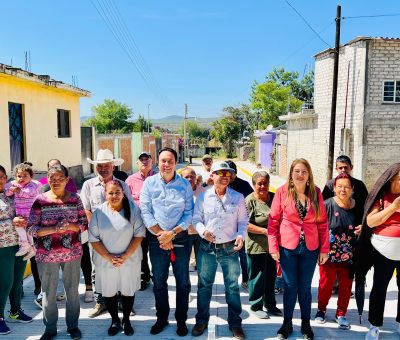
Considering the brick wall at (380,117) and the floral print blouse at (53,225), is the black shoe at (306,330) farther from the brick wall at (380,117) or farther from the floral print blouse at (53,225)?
the brick wall at (380,117)

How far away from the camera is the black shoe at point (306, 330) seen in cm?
381

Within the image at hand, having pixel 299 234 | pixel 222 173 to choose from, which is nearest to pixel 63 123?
pixel 222 173

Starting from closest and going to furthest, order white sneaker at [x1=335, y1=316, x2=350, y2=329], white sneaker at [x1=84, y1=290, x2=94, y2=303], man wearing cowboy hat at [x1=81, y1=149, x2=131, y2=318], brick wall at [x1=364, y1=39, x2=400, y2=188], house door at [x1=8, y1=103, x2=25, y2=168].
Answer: white sneaker at [x1=335, y1=316, x2=350, y2=329] → man wearing cowboy hat at [x1=81, y1=149, x2=131, y2=318] → white sneaker at [x1=84, y1=290, x2=94, y2=303] → house door at [x1=8, y1=103, x2=25, y2=168] → brick wall at [x1=364, y1=39, x2=400, y2=188]

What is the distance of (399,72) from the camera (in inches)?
520

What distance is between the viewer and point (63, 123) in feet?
49.6

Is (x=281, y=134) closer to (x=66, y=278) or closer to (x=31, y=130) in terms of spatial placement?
(x=31, y=130)

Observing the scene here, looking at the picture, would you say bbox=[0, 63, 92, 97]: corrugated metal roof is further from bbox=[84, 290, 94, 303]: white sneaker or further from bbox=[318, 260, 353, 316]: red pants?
bbox=[318, 260, 353, 316]: red pants

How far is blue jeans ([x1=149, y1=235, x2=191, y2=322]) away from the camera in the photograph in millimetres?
3938

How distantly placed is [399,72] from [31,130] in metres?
12.2

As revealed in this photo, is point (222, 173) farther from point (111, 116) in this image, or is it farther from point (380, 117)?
point (111, 116)

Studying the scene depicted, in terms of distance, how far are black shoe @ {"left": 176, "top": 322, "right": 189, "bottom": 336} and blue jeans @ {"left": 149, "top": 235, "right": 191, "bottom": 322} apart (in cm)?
4

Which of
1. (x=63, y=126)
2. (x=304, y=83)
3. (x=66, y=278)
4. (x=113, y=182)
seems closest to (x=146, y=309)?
(x=66, y=278)

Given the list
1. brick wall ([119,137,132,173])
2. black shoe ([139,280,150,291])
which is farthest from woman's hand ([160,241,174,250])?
brick wall ([119,137,132,173])

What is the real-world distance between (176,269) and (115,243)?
26.4 inches
